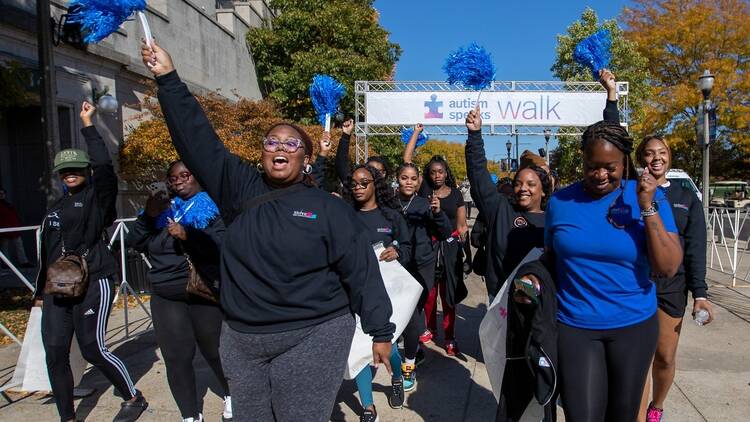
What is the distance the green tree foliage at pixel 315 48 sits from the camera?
19938mm

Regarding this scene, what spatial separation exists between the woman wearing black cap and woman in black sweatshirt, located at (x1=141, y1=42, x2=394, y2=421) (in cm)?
174

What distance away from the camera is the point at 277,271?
7.28 ft

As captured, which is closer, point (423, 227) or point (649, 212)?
point (649, 212)

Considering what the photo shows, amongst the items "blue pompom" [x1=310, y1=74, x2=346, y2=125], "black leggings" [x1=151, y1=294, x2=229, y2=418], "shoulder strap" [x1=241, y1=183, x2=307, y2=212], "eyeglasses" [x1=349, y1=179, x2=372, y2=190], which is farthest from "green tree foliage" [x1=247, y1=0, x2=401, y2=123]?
"shoulder strap" [x1=241, y1=183, x2=307, y2=212]

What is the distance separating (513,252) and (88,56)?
10.4 meters

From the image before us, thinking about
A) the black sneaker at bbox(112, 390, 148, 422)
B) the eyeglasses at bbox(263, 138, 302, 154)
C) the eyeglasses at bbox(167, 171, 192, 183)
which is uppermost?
the eyeglasses at bbox(263, 138, 302, 154)

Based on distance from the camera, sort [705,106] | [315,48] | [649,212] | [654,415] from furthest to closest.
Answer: [315,48] → [705,106] → [654,415] → [649,212]

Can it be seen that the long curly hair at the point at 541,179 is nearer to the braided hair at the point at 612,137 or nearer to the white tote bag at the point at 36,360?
the braided hair at the point at 612,137

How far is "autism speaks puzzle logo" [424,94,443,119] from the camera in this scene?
47.4ft

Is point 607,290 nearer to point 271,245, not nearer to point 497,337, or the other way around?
point 497,337

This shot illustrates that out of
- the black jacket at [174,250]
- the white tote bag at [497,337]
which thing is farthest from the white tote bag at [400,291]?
the black jacket at [174,250]

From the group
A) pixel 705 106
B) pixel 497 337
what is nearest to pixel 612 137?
pixel 497 337

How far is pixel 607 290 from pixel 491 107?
41.3ft

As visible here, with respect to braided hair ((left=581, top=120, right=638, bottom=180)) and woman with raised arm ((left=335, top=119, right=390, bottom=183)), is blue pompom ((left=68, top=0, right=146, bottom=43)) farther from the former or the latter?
woman with raised arm ((left=335, top=119, right=390, bottom=183))
